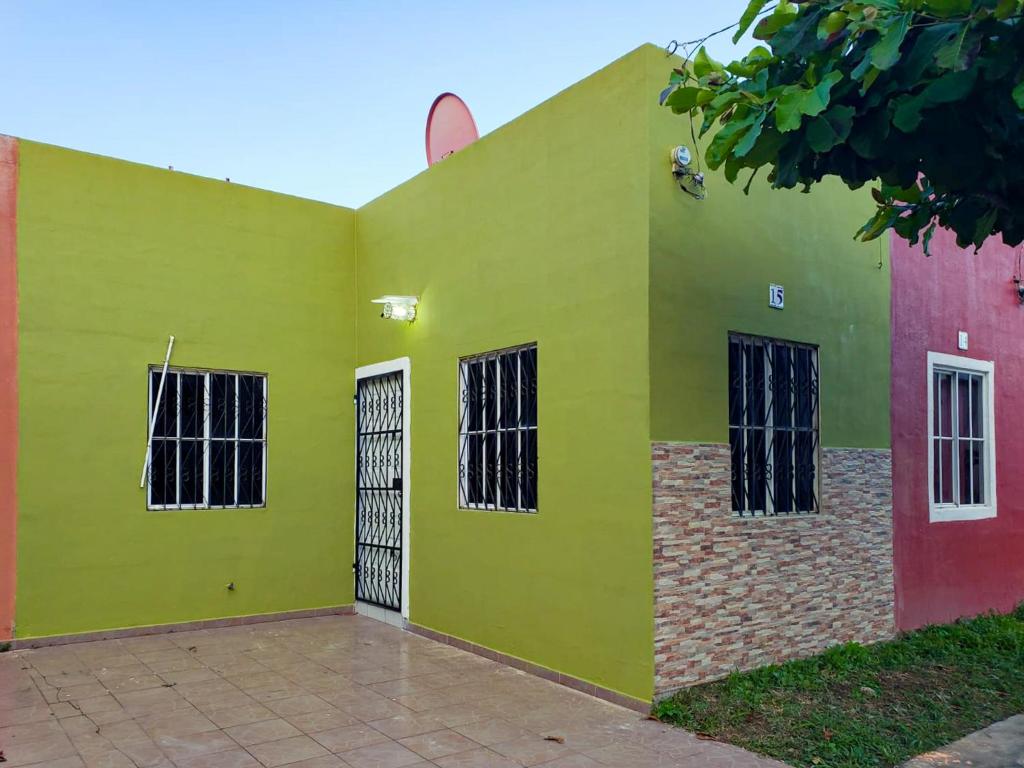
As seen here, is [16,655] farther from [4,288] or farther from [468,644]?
[468,644]

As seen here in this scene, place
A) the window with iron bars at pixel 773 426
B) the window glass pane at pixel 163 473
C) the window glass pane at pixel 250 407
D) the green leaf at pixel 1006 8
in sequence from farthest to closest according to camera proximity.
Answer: the window glass pane at pixel 250 407 → the window glass pane at pixel 163 473 → the window with iron bars at pixel 773 426 → the green leaf at pixel 1006 8

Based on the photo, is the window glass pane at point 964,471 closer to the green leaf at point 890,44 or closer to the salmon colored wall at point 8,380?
the green leaf at point 890,44

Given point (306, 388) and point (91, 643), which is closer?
point (91, 643)

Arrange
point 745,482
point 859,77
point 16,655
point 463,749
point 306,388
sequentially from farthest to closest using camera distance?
point 306,388, point 16,655, point 745,482, point 463,749, point 859,77

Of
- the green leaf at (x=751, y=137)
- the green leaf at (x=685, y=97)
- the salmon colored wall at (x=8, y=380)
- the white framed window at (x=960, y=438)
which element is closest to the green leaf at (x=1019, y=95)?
the green leaf at (x=751, y=137)

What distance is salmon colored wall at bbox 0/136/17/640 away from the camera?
668cm

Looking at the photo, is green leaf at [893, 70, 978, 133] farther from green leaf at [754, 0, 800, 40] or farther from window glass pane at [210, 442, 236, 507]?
window glass pane at [210, 442, 236, 507]

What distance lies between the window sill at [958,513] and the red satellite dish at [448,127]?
5.39 m

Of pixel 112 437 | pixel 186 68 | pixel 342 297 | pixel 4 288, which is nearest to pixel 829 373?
pixel 342 297

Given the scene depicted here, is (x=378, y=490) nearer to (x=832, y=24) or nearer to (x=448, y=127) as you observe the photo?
(x=448, y=127)

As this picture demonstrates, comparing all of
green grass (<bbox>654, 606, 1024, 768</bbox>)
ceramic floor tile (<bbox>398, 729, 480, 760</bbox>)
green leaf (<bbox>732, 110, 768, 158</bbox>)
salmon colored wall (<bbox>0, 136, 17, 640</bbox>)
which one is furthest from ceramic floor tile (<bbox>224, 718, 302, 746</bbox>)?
green leaf (<bbox>732, 110, 768, 158</bbox>)

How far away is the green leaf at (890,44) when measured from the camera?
304cm

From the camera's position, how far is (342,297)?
8.67 meters

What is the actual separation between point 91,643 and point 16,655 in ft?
1.80
